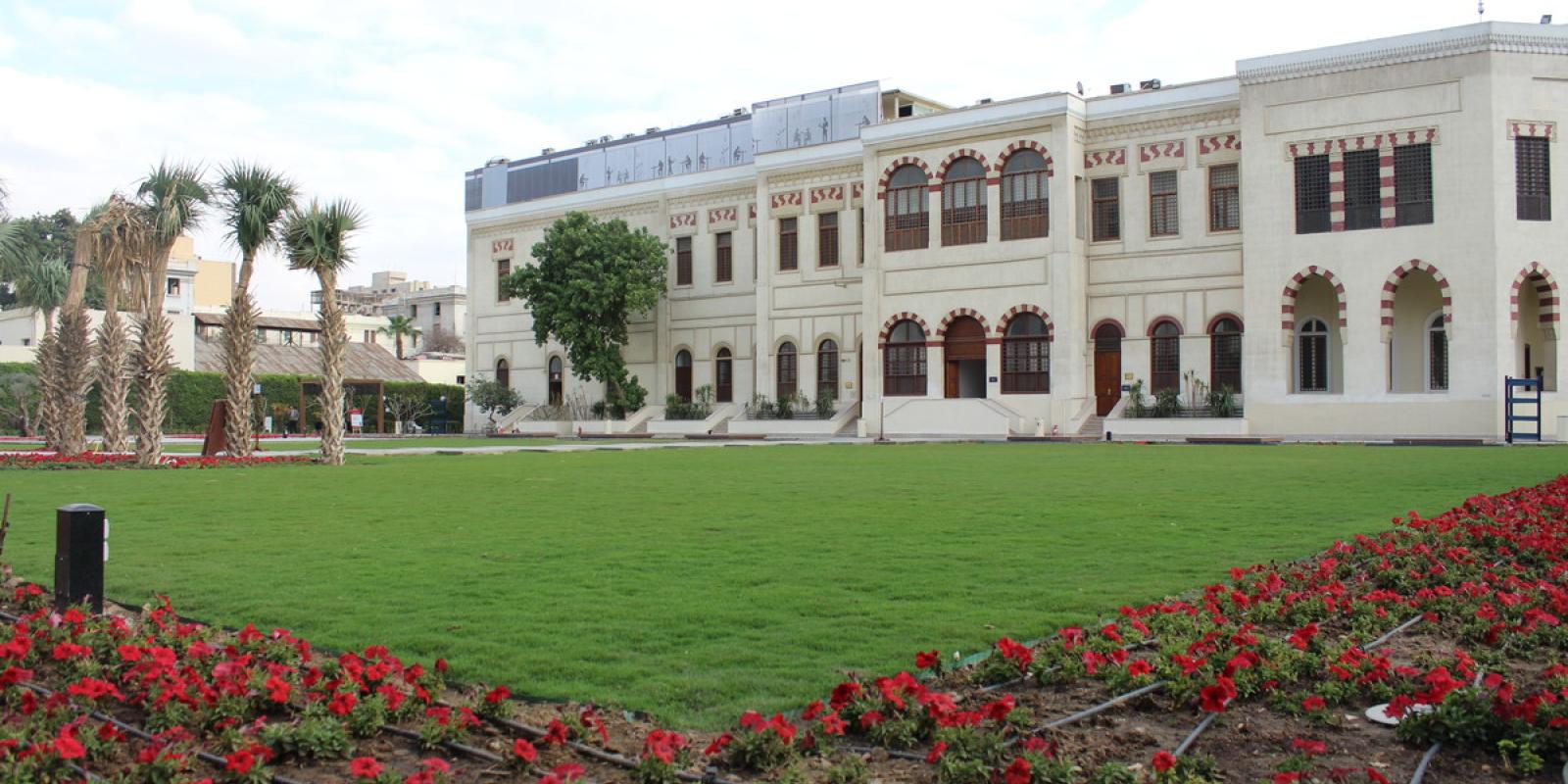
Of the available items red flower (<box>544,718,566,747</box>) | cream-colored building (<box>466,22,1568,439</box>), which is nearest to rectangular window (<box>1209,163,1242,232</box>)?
cream-colored building (<box>466,22,1568,439</box>)

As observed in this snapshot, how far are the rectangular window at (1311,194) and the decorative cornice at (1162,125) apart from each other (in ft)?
7.53

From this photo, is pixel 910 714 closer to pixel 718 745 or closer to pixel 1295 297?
pixel 718 745

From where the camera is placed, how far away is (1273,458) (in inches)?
845

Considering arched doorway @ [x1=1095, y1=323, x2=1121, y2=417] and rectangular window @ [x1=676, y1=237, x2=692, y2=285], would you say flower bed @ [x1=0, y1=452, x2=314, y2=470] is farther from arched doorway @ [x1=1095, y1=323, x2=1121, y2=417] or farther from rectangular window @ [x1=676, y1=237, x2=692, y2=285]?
rectangular window @ [x1=676, y1=237, x2=692, y2=285]

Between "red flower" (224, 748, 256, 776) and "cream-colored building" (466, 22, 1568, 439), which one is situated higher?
"cream-colored building" (466, 22, 1568, 439)

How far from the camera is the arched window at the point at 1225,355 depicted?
112 feet

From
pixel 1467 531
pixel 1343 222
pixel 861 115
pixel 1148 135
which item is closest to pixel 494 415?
pixel 861 115

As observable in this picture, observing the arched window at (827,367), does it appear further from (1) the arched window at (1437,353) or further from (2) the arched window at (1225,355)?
(1) the arched window at (1437,353)

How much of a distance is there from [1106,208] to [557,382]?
2278 cm

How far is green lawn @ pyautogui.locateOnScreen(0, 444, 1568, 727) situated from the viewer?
5809mm

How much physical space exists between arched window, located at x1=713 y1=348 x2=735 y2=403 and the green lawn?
2644 cm

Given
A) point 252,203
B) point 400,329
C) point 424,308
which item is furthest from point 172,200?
point 424,308

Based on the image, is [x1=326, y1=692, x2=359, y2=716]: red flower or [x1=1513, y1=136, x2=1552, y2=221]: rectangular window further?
[x1=1513, y1=136, x2=1552, y2=221]: rectangular window

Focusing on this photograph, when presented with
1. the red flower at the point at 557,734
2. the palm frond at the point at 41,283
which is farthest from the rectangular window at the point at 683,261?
the red flower at the point at 557,734
